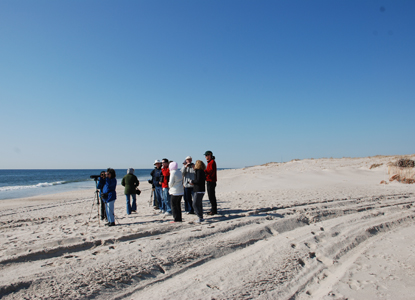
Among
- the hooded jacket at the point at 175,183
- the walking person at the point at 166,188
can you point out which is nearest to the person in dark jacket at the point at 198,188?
the hooded jacket at the point at 175,183

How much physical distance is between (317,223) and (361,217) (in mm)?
1649

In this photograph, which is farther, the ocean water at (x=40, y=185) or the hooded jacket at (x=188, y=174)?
the ocean water at (x=40, y=185)

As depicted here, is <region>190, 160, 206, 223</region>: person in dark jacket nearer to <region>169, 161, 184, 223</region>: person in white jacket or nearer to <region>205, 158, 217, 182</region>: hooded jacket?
<region>169, 161, 184, 223</region>: person in white jacket

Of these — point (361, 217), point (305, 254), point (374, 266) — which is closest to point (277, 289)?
point (305, 254)

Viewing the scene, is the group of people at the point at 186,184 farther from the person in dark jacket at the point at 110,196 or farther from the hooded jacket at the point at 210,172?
the person in dark jacket at the point at 110,196

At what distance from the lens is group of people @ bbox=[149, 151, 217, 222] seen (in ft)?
22.7

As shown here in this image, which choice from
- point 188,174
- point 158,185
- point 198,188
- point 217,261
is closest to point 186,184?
point 188,174

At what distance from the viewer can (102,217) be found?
8234 mm

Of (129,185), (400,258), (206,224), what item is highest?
(129,185)

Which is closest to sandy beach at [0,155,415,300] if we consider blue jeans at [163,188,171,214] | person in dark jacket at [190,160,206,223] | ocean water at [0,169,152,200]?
person in dark jacket at [190,160,206,223]

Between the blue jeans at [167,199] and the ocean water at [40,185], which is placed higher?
the blue jeans at [167,199]

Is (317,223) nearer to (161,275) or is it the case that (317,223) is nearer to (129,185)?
(161,275)

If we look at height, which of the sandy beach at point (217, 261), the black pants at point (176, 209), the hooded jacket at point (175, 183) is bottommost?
the sandy beach at point (217, 261)

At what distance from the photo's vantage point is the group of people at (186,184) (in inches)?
272
